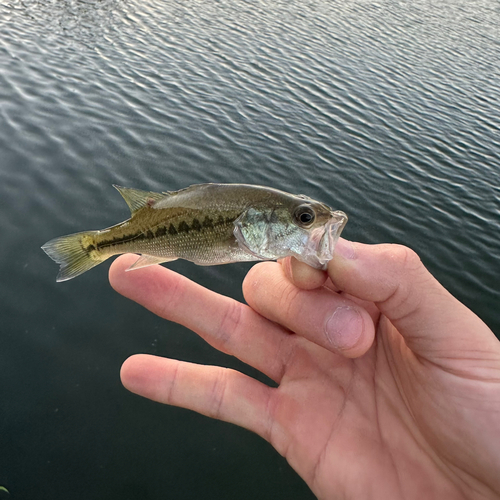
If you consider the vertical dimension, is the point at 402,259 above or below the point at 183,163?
above

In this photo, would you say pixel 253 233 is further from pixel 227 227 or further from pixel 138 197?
pixel 138 197

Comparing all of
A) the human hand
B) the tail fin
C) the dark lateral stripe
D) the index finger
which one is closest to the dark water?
the human hand

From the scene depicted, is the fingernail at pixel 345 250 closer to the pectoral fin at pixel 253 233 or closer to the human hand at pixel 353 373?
the human hand at pixel 353 373

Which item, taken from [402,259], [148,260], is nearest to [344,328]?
[402,259]

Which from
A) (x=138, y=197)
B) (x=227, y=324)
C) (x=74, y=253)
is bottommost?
(x=227, y=324)

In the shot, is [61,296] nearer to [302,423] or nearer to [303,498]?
[303,498]

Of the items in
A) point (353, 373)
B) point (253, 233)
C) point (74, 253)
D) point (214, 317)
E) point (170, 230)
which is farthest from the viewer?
point (214, 317)
